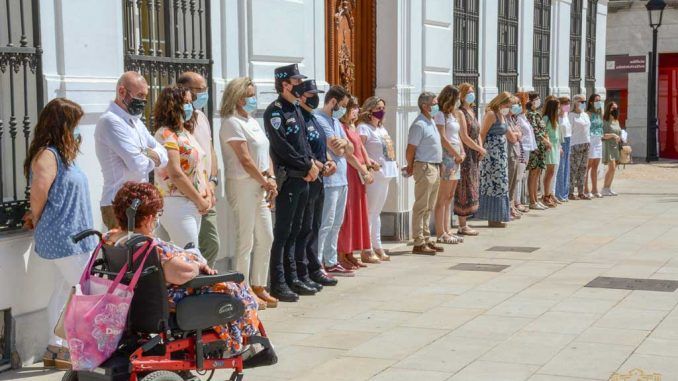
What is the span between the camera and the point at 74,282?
6844 mm

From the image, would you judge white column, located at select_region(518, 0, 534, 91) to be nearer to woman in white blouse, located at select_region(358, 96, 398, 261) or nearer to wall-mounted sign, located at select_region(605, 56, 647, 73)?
woman in white blouse, located at select_region(358, 96, 398, 261)

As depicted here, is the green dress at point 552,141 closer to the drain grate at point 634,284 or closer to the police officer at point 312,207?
the drain grate at point 634,284

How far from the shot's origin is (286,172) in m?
9.05

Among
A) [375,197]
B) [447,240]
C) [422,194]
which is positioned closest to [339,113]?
[375,197]

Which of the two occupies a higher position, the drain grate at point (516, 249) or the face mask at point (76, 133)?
the face mask at point (76, 133)

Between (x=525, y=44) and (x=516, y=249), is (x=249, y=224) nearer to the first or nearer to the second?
(x=516, y=249)

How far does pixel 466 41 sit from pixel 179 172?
26.7 feet

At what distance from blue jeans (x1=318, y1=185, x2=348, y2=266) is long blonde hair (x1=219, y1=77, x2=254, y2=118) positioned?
1.57 meters

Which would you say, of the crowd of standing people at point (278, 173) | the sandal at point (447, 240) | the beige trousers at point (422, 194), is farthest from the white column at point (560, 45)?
the beige trousers at point (422, 194)

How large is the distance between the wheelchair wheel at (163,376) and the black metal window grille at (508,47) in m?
11.3

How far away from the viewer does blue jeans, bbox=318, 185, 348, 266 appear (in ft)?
32.3

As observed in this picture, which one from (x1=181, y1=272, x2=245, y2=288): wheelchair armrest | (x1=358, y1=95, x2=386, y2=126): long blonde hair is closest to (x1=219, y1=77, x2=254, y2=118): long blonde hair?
(x1=358, y1=95, x2=386, y2=126): long blonde hair

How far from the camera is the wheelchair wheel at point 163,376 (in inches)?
213

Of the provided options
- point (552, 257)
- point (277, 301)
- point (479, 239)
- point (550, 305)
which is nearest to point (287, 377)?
point (277, 301)
